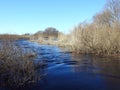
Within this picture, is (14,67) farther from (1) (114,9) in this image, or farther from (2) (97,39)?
(1) (114,9)

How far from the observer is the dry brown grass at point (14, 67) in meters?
12.7

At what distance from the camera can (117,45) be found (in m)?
27.9

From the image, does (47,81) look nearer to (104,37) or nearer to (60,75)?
(60,75)

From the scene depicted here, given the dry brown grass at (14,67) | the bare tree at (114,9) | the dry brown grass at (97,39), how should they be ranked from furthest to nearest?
the bare tree at (114,9) < the dry brown grass at (97,39) < the dry brown grass at (14,67)

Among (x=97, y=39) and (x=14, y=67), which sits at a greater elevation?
(x=97, y=39)

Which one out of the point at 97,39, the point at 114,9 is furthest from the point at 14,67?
the point at 114,9

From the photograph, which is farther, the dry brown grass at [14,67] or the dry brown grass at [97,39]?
the dry brown grass at [97,39]

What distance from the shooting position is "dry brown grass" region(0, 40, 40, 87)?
12.7 m

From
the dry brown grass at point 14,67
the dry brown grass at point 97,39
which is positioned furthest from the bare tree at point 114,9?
the dry brown grass at point 14,67

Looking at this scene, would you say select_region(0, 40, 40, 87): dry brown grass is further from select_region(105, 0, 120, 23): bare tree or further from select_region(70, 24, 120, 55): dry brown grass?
select_region(105, 0, 120, 23): bare tree

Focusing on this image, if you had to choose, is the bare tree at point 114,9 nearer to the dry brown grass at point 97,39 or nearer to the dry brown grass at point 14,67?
the dry brown grass at point 97,39

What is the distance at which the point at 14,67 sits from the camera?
13750mm

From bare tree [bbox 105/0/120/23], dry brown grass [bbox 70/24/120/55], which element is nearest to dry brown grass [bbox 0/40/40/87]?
dry brown grass [bbox 70/24/120/55]

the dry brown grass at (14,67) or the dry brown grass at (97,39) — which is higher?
the dry brown grass at (97,39)
